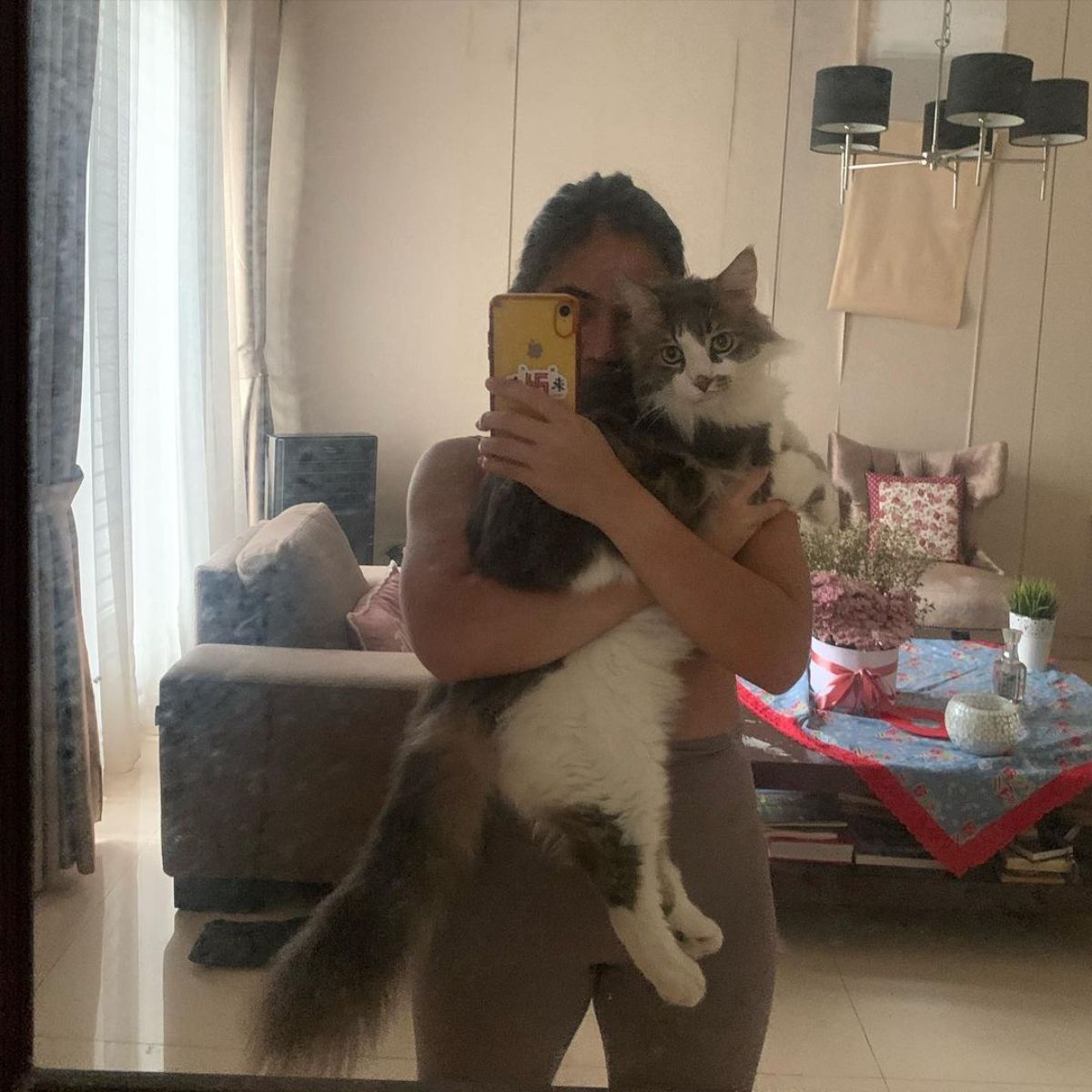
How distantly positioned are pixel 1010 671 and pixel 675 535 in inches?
13.4

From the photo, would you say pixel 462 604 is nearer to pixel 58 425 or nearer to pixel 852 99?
pixel 58 425

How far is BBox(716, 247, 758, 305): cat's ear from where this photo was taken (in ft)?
2.49

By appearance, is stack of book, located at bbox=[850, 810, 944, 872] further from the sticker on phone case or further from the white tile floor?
the sticker on phone case

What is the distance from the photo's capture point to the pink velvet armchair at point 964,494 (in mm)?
786

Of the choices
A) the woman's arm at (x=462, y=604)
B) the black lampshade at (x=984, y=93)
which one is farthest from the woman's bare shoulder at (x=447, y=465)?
the black lampshade at (x=984, y=93)

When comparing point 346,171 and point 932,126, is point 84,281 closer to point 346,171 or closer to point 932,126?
point 346,171

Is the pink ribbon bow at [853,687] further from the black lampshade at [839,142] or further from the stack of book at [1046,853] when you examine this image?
the black lampshade at [839,142]

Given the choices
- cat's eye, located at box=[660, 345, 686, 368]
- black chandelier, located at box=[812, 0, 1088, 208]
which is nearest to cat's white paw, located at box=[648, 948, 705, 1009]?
cat's eye, located at box=[660, 345, 686, 368]

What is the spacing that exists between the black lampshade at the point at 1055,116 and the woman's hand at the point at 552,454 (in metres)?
0.39

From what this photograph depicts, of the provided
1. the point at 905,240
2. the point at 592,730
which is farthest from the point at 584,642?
the point at 905,240

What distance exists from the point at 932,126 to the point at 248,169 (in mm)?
534

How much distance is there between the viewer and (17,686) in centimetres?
82

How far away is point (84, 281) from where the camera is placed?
825 millimetres

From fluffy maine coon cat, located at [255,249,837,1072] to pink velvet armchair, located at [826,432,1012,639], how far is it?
0.03 m
